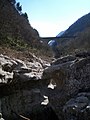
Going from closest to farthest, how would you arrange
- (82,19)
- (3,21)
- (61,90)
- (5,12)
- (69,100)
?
(69,100) → (61,90) → (3,21) → (5,12) → (82,19)

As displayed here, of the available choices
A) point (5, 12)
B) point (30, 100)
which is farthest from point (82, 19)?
point (30, 100)

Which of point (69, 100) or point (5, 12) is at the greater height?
point (5, 12)

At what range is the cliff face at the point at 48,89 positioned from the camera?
14.0 meters

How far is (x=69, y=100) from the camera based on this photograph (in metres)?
14.5

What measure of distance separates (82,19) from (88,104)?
261ft

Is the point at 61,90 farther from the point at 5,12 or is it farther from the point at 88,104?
the point at 5,12

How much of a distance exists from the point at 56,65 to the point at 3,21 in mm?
20367

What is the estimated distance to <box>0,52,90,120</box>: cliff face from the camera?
14.0m

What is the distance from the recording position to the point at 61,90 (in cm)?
1581

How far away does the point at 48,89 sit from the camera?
18.5m

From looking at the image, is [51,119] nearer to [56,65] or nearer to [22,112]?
[22,112]

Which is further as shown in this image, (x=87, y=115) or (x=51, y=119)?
(x=51, y=119)

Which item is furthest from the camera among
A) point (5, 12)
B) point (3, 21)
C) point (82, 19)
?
point (82, 19)

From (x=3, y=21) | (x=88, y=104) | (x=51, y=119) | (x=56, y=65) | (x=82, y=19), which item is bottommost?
(x=51, y=119)
